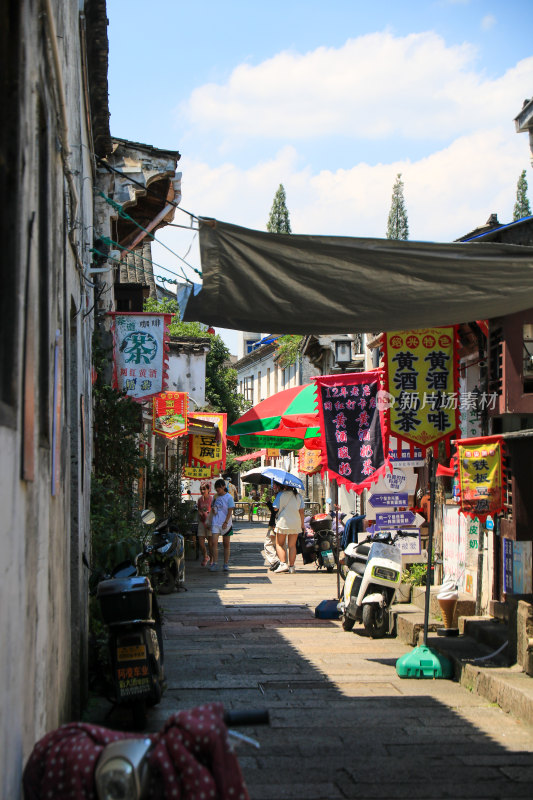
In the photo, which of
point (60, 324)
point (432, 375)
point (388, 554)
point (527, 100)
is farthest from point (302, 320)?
Answer: point (527, 100)

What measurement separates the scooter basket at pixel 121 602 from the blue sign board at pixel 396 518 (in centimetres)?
547

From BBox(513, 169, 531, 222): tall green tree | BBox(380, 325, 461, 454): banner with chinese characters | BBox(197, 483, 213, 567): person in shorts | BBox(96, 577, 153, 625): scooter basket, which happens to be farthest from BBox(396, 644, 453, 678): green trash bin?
BBox(513, 169, 531, 222): tall green tree

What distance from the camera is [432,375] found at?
401 inches

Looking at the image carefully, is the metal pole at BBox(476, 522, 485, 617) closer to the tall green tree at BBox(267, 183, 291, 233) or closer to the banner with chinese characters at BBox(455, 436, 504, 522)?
the banner with chinese characters at BBox(455, 436, 504, 522)

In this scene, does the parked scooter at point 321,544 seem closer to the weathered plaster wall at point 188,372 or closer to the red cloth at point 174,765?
the weathered plaster wall at point 188,372

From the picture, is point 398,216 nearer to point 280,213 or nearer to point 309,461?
point 280,213

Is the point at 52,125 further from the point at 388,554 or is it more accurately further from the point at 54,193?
the point at 388,554

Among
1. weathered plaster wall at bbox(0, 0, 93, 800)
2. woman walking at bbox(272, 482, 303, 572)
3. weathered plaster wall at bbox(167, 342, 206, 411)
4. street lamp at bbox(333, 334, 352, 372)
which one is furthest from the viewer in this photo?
weathered plaster wall at bbox(167, 342, 206, 411)

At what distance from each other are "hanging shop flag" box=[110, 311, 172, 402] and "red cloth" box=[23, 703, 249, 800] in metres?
11.3

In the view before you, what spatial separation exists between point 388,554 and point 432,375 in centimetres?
270

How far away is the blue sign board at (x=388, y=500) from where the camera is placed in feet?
40.6

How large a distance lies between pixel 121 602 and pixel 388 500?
630 centimetres

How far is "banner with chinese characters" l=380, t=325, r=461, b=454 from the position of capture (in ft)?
33.3

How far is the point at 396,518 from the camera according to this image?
38.8ft
